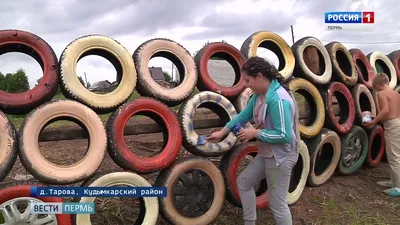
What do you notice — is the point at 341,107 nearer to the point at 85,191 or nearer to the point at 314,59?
the point at 314,59

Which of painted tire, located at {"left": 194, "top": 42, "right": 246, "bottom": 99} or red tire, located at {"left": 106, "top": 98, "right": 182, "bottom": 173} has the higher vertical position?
painted tire, located at {"left": 194, "top": 42, "right": 246, "bottom": 99}

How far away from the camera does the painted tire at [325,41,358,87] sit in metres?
5.95

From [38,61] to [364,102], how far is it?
4.84 metres

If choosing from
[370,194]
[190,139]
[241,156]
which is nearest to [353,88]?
[370,194]

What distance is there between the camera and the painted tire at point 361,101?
20.1 ft

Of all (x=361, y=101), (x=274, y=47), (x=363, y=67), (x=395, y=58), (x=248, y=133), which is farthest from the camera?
(x=395, y=58)

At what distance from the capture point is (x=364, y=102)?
255 inches

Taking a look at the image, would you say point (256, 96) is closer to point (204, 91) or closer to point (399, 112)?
point (204, 91)

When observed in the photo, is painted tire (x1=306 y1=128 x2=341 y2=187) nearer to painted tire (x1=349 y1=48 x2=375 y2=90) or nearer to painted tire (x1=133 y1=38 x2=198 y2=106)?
painted tire (x1=349 y1=48 x2=375 y2=90)

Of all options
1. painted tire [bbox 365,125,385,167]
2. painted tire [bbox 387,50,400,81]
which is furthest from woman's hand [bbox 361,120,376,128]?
painted tire [bbox 387,50,400,81]

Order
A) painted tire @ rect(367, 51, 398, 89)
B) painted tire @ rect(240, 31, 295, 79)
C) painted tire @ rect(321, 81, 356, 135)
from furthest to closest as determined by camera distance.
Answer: painted tire @ rect(367, 51, 398, 89), painted tire @ rect(321, 81, 356, 135), painted tire @ rect(240, 31, 295, 79)

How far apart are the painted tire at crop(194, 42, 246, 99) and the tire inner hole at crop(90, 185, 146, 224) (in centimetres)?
151

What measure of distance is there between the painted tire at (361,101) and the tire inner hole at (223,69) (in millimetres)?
1846

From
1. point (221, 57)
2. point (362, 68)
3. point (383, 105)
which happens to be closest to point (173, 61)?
point (221, 57)
